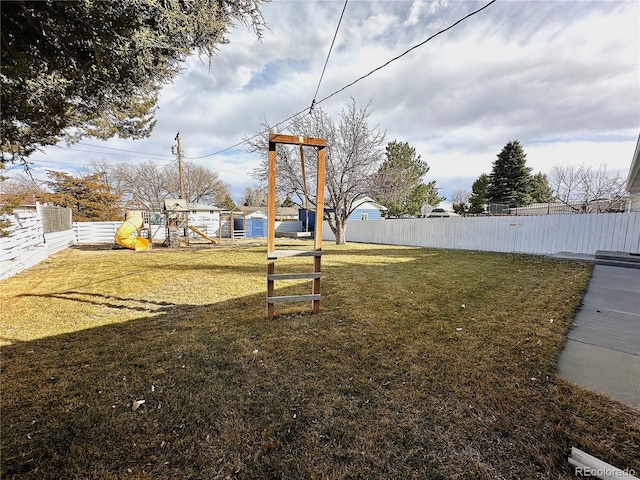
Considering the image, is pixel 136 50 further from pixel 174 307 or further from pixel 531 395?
pixel 531 395

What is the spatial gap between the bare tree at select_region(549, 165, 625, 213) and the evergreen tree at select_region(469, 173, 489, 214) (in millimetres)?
7443

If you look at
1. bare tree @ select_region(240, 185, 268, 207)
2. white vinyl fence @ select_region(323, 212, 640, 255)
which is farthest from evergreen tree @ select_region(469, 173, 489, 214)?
bare tree @ select_region(240, 185, 268, 207)

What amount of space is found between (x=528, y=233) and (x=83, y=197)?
2631 cm

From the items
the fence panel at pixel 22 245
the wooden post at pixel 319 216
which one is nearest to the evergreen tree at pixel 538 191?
the wooden post at pixel 319 216

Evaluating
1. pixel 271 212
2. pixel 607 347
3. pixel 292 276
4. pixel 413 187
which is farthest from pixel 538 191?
pixel 271 212

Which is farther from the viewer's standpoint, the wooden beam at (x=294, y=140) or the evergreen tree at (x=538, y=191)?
the evergreen tree at (x=538, y=191)

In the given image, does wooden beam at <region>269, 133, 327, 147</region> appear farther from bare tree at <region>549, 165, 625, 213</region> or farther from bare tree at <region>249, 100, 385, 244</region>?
bare tree at <region>549, 165, 625, 213</region>

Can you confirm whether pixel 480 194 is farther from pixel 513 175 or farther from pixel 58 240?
pixel 58 240

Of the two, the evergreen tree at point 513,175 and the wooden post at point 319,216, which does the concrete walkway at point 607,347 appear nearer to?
the wooden post at point 319,216

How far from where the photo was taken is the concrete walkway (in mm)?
2146

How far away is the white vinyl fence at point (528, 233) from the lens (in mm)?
8602

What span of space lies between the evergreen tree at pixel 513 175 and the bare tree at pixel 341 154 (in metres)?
18.4

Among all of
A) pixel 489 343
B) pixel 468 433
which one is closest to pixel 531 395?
pixel 468 433

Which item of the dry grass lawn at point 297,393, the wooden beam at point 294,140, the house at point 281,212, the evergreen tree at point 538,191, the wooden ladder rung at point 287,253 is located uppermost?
the evergreen tree at point 538,191
